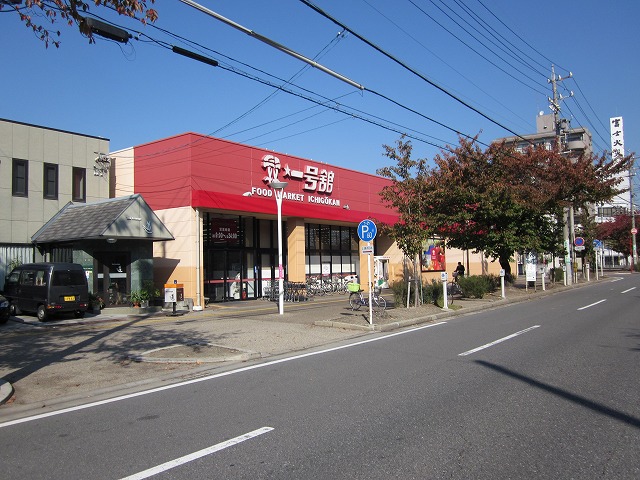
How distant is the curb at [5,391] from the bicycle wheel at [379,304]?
11177 millimetres

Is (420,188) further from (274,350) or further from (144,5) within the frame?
(144,5)

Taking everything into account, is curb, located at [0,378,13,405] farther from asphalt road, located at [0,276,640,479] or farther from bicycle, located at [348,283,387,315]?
bicycle, located at [348,283,387,315]

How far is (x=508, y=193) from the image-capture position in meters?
24.3

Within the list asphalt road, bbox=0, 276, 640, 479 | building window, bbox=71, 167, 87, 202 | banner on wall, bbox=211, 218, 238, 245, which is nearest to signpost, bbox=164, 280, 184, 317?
banner on wall, bbox=211, 218, 238, 245

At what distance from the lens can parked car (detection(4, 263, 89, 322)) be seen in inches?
642

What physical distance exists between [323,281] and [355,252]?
16.9 feet

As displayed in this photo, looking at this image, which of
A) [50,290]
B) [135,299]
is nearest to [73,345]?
[50,290]

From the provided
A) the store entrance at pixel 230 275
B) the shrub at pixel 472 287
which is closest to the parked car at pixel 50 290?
the store entrance at pixel 230 275

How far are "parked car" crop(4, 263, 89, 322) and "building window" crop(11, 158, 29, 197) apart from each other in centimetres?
523

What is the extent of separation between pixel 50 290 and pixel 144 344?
621 centimetres

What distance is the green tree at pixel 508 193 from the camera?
79.1 ft

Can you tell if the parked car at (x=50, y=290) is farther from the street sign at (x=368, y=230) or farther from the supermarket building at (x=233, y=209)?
the street sign at (x=368, y=230)

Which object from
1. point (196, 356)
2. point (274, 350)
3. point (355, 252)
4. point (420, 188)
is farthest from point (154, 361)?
point (355, 252)

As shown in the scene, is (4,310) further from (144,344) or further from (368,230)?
(368,230)
